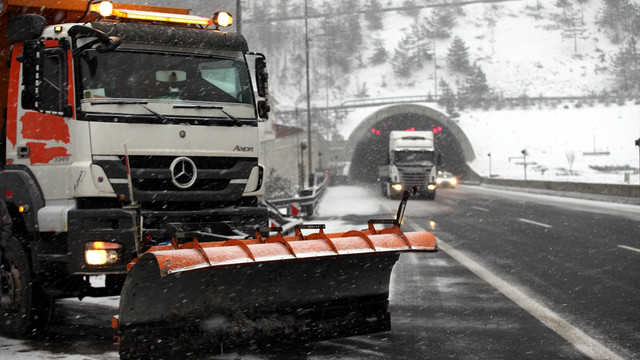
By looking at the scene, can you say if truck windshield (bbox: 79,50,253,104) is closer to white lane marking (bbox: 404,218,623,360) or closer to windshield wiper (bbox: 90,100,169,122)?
windshield wiper (bbox: 90,100,169,122)

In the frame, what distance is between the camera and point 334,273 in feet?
21.8

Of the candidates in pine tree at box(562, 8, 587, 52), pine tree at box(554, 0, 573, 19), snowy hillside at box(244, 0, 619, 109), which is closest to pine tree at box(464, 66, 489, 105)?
snowy hillside at box(244, 0, 619, 109)

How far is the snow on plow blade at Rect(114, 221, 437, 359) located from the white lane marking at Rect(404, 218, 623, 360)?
1.60 meters

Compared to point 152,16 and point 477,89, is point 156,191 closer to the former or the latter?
point 152,16

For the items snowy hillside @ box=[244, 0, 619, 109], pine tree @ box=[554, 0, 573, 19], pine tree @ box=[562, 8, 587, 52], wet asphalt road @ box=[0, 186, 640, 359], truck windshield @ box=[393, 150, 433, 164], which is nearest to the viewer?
wet asphalt road @ box=[0, 186, 640, 359]

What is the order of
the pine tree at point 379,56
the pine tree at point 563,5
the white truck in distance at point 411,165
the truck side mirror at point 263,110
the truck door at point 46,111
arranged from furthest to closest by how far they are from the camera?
the pine tree at point 563,5 < the pine tree at point 379,56 < the white truck in distance at point 411,165 < the truck side mirror at point 263,110 < the truck door at point 46,111

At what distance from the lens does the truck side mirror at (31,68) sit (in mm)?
6961

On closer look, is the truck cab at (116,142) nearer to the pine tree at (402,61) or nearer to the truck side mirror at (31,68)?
the truck side mirror at (31,68)

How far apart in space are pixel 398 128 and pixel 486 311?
81518 millimetres

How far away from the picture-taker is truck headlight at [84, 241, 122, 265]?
6680 mm

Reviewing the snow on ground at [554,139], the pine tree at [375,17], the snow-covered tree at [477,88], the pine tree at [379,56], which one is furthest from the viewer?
the pine tree at [375,17]

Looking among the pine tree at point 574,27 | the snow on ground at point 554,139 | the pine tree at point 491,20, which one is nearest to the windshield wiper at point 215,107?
the snow on ground at point 554,139

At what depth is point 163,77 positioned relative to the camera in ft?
24.7

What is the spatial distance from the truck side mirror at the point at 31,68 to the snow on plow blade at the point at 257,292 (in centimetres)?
257
